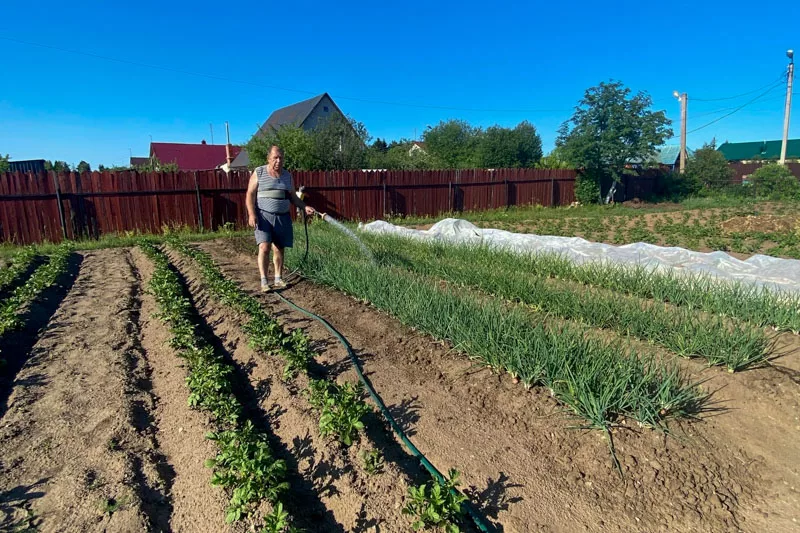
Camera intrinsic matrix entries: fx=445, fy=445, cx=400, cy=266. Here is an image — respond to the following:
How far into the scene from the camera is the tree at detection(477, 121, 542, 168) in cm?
3262

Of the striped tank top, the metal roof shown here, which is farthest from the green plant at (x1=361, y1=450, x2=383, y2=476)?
the metal roof

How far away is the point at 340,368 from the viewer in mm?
3191

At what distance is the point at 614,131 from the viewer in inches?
752

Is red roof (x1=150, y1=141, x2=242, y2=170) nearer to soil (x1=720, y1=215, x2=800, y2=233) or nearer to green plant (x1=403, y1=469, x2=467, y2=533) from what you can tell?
soil (x1=720, y1=215, x2=800, y2=233)

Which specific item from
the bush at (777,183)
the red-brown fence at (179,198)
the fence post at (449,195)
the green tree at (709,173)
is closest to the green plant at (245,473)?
the red-brown fence at (179,198)

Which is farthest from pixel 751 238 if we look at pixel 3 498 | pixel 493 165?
pixel 493 165

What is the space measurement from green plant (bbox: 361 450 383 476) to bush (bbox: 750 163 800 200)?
25.8m

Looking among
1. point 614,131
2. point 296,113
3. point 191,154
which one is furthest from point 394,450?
point 191,154

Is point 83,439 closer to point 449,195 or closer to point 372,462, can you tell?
point 372,462

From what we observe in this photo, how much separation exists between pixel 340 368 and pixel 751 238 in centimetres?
1073

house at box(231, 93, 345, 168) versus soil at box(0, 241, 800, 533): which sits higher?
house at box(231, 93, 345, 168)

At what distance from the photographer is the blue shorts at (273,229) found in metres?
5.13

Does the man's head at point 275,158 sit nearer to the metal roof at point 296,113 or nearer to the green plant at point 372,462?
the green plant at point 372,462

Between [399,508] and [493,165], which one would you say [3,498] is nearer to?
[399,508]
